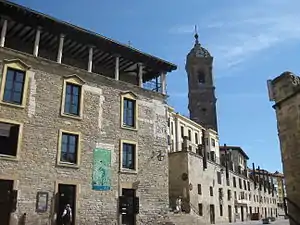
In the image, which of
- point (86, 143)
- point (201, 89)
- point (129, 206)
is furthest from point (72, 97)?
point (201, 89)

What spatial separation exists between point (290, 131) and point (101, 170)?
1455 cm

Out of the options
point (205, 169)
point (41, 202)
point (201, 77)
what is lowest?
point (41, 202)

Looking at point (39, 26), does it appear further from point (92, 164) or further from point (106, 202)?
point (106, 202)

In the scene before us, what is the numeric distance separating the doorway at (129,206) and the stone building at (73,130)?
6cm

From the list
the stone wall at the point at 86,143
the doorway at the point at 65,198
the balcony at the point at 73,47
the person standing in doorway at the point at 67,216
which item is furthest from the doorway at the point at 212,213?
the person standing in doorway at the point at 67,216

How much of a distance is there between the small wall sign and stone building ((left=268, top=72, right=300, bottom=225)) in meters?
13.7

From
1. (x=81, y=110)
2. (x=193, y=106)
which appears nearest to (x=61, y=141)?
(x=81, y=110)

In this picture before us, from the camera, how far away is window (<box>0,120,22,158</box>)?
55.7 ft

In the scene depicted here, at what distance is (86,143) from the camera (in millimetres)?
19844

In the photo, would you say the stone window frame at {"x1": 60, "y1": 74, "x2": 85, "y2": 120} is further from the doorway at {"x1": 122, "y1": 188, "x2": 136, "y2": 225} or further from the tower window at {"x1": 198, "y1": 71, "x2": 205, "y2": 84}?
the tower window at {"x1": 198, "y1": 71, "x2": 205, "y2": 84}

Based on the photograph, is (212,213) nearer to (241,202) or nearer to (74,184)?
(241,202)

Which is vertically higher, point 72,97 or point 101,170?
point 72,97

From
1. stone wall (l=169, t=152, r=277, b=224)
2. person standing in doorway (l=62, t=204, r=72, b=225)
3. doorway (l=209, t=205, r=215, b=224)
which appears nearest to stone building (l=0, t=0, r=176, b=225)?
person standing in doorway (l=62, t=204, r=72, b=225)

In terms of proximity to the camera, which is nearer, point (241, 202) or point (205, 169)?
point (205, 169)
